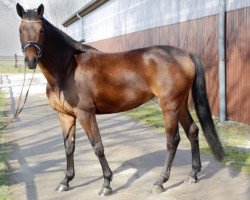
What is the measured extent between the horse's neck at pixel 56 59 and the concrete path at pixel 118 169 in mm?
1433

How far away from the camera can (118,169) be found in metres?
5.71

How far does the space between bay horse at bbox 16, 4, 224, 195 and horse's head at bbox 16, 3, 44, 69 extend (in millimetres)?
206

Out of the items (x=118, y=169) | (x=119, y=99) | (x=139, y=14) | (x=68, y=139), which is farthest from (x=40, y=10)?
(x=139, y=14)

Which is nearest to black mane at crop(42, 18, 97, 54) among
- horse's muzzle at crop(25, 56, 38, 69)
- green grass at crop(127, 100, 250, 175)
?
horse's muzzle at crop(25, 56, 38, 69)

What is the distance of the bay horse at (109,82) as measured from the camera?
4621mm

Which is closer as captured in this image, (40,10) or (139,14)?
(40,10)

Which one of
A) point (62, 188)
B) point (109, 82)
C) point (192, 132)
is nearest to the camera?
point (109, 82)

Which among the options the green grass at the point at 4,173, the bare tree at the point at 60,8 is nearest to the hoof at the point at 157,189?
the green grass at the point at 4,173

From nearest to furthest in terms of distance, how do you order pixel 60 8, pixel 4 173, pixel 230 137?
pixel 4 173 < pixel 230 137 < pixel 60 8

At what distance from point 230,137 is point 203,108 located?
2653mm

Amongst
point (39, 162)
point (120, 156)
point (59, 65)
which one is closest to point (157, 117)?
point (120, 156)

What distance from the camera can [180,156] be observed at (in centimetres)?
622

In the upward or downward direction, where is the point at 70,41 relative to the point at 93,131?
upward

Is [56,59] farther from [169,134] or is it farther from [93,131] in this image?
[169,134]
